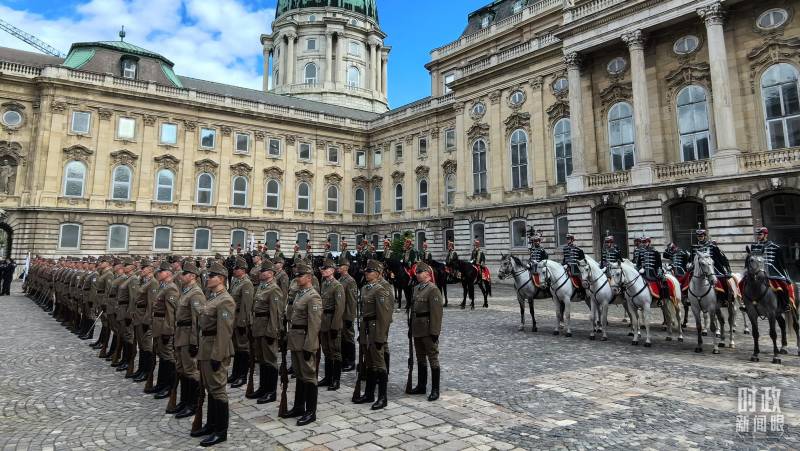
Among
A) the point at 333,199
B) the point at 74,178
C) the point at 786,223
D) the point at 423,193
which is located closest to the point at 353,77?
the point at 333,199

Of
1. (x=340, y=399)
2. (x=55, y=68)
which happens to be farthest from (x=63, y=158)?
(x=340, y=399)

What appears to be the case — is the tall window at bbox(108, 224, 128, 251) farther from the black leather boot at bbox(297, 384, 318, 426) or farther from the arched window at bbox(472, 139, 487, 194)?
the black leather boot at bbox(297, 384, 318, 426)

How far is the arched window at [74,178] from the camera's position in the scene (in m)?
32.5

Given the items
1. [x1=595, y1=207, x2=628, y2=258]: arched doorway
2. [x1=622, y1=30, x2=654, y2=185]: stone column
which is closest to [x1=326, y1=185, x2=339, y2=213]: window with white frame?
[x1=595, y1=207, x2=628, y2=258]: arched doorway

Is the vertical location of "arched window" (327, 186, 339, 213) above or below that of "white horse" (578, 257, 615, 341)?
above

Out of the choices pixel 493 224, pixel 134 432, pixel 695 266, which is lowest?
pixel 134 432

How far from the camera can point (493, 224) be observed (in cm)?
3092

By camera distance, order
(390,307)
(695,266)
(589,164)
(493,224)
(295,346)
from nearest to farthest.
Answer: (295,346)
(390,307)
(695,266)
(589,164)
(493,224)

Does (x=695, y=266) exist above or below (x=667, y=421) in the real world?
above

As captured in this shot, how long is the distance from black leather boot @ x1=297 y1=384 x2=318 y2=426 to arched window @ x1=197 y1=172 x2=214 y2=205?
35124mm

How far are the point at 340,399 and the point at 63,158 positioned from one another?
3562 cm

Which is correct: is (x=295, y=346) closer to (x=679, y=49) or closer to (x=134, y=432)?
(x=134, y=432)

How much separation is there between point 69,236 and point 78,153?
244 inches

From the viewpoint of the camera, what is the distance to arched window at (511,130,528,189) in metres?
30.0
